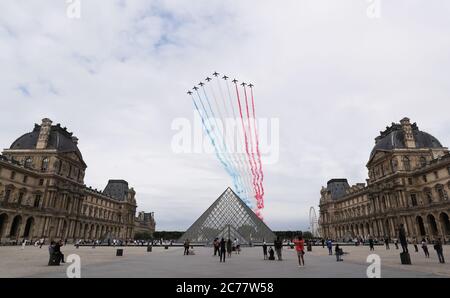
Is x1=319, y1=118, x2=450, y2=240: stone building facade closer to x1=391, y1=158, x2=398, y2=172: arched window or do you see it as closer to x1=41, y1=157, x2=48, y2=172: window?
x1=391, y1=158, x2=398, y2=172: arched window

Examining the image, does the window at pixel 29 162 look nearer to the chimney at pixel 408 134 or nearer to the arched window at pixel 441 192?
the arched window at pixel 441 192

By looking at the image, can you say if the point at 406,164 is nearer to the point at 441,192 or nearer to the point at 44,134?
the point at 441,192

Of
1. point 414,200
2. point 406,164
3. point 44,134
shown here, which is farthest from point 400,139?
point 44,134

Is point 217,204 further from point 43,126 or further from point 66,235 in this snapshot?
point 43,126
